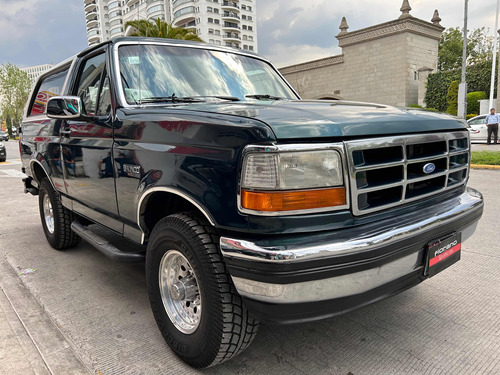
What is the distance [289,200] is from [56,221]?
11.2 ft

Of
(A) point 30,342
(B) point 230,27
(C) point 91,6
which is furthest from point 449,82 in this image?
(C) point 91,6

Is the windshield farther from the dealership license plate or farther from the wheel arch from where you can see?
the wheel arch

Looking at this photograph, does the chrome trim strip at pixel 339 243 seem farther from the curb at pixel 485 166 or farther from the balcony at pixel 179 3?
the balcony at pixel 179 3

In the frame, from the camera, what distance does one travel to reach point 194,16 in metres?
77.7

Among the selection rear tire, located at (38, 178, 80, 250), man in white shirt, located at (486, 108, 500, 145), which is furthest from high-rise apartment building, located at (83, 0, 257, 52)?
rear tire, located at (38, 178, 80, 250)

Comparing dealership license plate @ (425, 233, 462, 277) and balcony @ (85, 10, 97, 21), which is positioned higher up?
balcony @ (85, 10, 97, 21)

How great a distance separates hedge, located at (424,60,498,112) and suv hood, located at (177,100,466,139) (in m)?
28.7

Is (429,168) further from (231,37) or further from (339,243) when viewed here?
(231,37)

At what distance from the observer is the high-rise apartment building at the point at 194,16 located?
255 ft

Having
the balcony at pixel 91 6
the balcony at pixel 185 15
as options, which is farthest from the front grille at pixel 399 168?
the balcony at pixel 91 6

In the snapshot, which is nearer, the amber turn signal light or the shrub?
the amber turn signal light

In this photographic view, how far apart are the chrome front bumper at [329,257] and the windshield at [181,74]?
1491 mm

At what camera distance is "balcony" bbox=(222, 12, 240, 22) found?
82.6 metres

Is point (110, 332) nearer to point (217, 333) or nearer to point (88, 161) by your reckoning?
point (217, 333)
